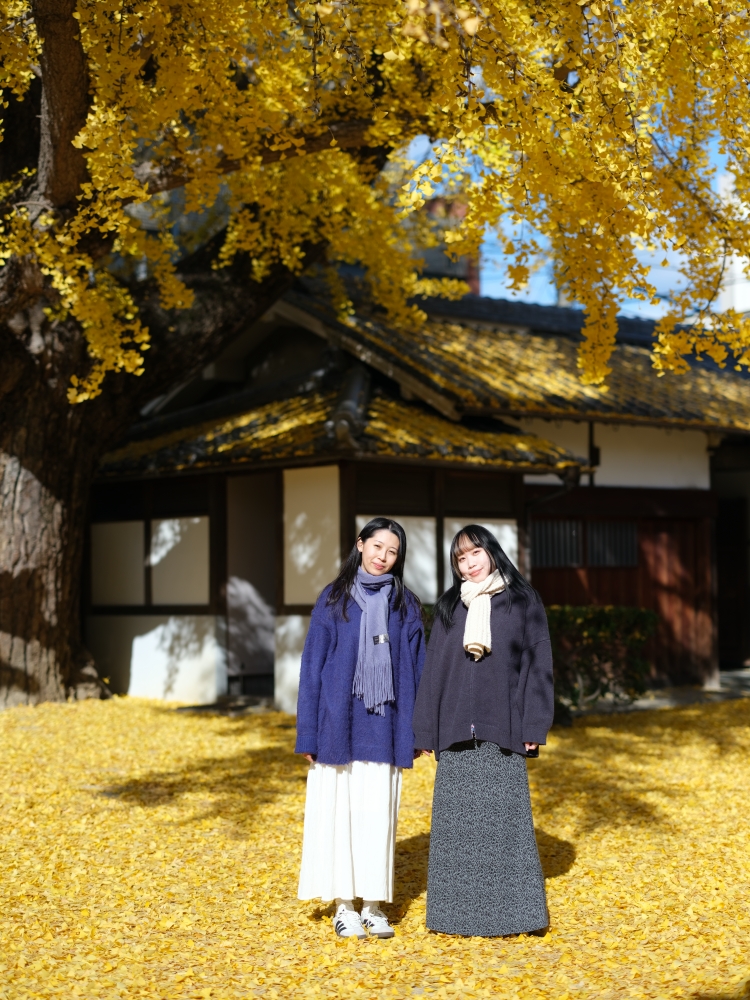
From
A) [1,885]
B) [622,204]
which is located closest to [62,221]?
[622,204]

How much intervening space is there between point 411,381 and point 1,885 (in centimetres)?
724

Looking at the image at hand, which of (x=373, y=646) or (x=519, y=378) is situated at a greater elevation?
(x=519, y=378)

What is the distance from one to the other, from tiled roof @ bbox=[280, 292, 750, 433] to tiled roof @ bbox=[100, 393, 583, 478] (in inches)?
12.9

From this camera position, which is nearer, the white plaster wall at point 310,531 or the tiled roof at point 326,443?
the tiled roof at point 326,443

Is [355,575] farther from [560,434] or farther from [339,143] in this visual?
[560,434]

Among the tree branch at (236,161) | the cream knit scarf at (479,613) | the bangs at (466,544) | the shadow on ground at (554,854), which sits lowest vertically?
the shadow on ground at (554,854)

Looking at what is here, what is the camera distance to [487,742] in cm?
496

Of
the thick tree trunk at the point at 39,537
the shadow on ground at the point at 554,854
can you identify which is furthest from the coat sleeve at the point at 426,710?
the thick tree trunk at the point at 39,537

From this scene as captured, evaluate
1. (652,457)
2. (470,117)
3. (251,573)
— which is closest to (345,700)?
(470,117)

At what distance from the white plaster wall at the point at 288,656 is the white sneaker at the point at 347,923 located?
639cm

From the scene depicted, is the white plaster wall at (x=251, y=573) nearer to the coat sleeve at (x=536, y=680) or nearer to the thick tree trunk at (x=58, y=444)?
the thick tree trunk at (x=58, y=444)

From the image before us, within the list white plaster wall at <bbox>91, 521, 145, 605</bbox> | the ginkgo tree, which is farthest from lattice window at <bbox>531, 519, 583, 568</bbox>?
white plaster wall at <bbox>91, 521, 145, 605</bbox>

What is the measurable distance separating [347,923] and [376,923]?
126 mm

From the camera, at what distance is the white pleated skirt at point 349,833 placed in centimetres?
495
